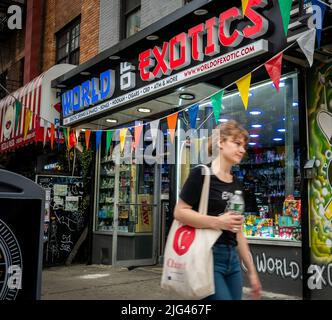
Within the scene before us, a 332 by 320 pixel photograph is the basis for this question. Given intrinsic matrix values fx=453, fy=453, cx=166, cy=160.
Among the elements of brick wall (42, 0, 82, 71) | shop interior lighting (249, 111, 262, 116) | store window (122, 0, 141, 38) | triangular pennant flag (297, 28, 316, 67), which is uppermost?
brick wall (42, 0, 82, 71)

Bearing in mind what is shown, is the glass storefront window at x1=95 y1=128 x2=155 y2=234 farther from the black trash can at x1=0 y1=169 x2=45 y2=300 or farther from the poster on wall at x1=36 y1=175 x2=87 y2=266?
the black trash can at x1=0 y1=169 x2=45 y2=300

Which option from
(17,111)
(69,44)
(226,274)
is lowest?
(226,274)

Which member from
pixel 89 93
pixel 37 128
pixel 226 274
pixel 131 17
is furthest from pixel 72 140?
pixel 226 274

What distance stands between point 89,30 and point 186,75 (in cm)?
590

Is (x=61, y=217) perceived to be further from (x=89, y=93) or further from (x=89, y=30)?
(x=89, y=30)

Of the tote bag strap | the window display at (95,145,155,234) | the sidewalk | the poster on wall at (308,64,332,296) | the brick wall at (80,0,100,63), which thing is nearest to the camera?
the tote bag strap

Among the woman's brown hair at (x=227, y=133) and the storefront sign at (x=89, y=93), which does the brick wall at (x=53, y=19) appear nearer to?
the storefront sign at (x=89, y=93)

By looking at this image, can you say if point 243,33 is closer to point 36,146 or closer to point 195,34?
point 195,34

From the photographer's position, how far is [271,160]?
7684mm

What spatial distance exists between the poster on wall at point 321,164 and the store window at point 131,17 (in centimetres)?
Result: 561

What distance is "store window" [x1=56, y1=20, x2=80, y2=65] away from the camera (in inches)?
533

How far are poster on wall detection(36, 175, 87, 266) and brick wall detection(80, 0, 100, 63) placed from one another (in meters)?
3.51

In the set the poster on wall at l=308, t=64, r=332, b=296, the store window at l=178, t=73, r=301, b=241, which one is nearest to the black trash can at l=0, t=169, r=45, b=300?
the poster on wall at l=308, t=64, r=332, b=296

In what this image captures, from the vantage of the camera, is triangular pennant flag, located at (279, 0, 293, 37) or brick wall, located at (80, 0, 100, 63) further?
brick wall, located at (80, 0, 100, 63)
